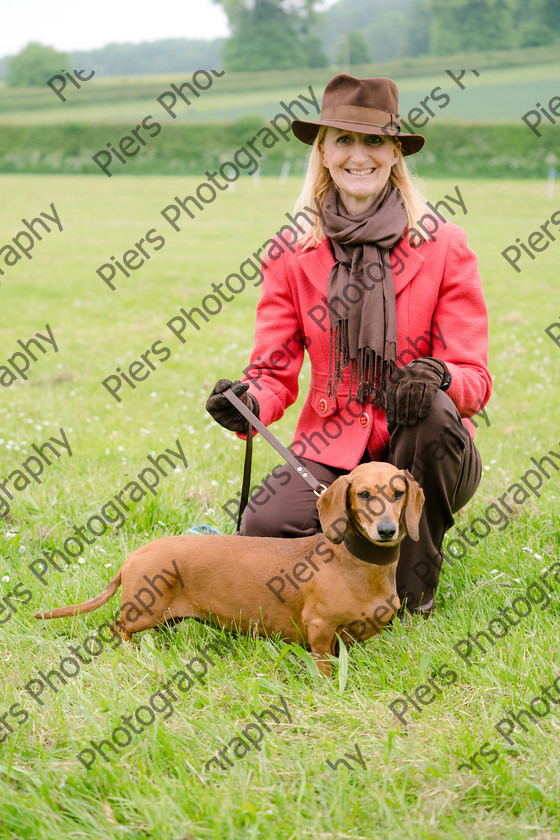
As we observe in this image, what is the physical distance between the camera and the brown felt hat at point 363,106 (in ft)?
10.2

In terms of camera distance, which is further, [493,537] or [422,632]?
[493,537]

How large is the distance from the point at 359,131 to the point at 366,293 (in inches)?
25.9

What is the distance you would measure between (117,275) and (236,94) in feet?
163

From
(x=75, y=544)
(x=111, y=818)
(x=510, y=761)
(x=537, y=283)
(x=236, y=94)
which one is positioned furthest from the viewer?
(x=236, y=94)

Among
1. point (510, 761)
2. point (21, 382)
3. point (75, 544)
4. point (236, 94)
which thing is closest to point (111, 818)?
point (510, 761)

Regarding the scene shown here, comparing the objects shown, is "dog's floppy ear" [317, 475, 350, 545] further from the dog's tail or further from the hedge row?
the hedge row

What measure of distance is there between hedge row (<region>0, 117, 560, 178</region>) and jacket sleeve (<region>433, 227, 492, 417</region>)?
93.4 feet

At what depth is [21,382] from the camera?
252 inches

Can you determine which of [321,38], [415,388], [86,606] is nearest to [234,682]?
[86,606]

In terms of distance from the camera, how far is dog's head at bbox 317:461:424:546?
2545 mm

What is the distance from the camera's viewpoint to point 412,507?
8.68 ft

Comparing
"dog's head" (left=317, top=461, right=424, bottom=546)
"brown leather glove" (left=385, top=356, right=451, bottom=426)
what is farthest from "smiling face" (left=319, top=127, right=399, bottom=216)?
"dog's head" (left=317, top=461, right=424, bottom=546)

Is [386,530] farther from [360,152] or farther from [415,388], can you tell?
[360,152]

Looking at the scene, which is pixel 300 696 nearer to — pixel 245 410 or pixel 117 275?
pixel 245 410
